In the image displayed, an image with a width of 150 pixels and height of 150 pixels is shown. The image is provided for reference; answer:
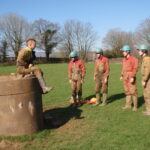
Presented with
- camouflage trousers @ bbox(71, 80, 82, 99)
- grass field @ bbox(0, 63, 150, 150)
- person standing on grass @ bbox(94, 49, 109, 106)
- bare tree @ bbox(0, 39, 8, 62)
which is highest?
bare tree @ bbox(0, 39, 8, 62)

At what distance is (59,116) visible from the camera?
327 inches

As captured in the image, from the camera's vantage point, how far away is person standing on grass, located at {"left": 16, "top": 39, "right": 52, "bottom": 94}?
6641 millimetres

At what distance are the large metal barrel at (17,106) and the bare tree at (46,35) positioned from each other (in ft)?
237

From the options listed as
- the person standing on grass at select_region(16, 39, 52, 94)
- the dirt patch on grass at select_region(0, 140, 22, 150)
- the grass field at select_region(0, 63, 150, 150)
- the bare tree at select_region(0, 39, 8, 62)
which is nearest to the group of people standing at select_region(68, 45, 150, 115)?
the grass field at select_region(0, 63, 150, 150)

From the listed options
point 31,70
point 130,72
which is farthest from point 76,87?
point 31,70

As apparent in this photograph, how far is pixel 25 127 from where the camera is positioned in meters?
6.22

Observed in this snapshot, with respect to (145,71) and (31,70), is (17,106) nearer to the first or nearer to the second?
(31,70)

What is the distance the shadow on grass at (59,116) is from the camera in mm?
7375

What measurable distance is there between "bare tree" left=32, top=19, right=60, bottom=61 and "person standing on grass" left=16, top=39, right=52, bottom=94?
234 feet

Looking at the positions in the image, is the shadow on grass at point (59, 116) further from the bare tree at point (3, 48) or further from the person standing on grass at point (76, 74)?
the bare tree at point (3, 48)

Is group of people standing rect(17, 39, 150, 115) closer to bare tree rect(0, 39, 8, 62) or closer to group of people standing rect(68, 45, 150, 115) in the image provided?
group of people standing rect(68, 45, 150, 115)

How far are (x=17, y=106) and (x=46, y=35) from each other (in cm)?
A: 7578

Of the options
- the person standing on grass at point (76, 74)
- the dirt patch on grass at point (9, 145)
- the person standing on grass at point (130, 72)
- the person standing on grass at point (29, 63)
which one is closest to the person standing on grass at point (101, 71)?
the person standing on grass at point (76, 74)

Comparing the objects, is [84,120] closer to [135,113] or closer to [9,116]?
[135,113]
